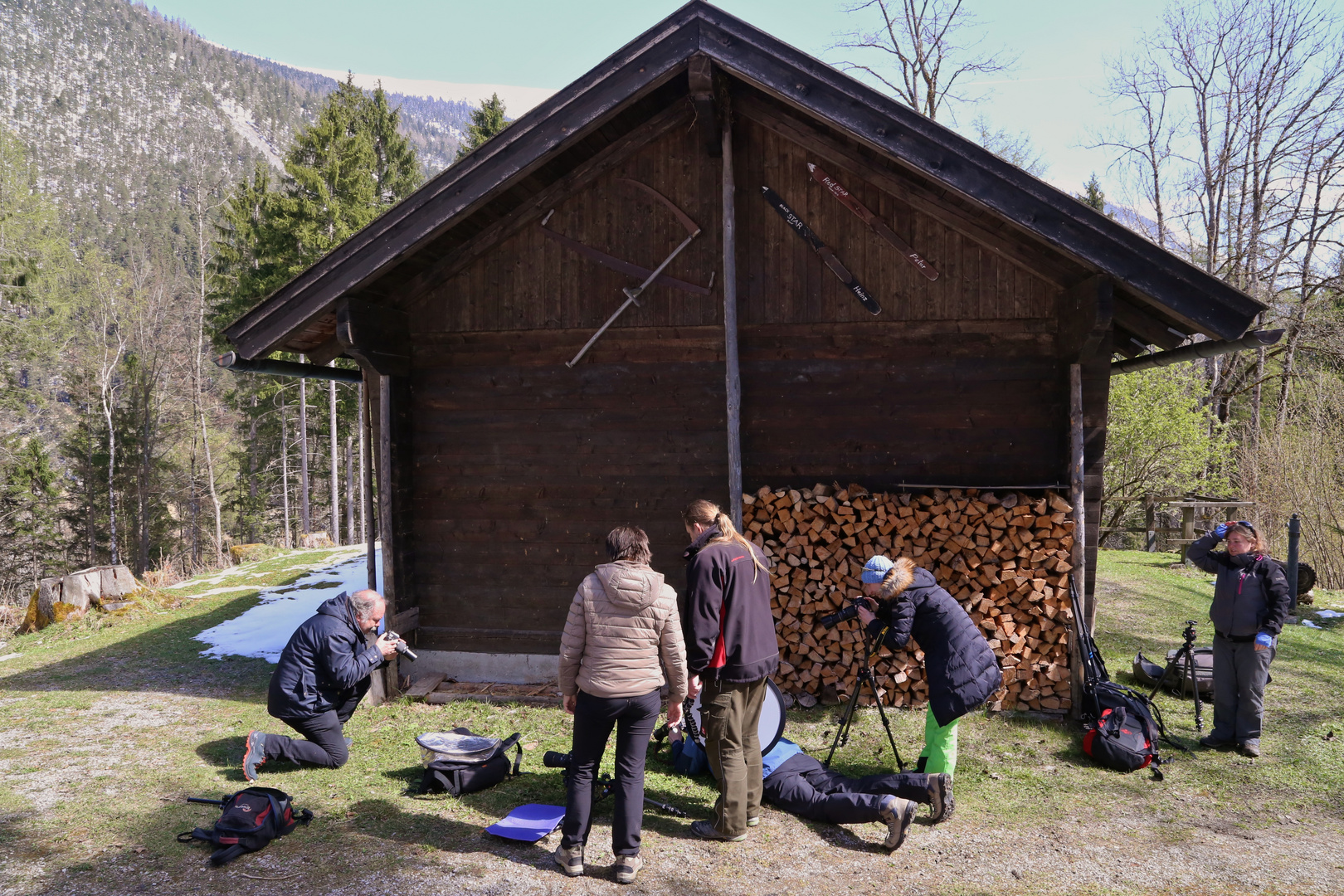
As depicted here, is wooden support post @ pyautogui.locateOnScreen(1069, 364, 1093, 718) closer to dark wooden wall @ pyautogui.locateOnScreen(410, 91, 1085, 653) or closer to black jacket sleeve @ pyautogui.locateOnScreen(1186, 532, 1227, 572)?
Result: dark wooden wall @ pyautogui.locateOnScreen(410, 91, 1085, 653)

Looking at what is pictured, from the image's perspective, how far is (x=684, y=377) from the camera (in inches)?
288

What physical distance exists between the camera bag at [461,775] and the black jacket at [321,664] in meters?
0.93

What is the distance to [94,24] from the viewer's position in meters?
141

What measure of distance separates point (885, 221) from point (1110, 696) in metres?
4.46

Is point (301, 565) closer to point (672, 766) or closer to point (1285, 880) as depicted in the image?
point (672, 766)

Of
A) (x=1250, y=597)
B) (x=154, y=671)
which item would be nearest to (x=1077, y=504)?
(x=1250, y=597)

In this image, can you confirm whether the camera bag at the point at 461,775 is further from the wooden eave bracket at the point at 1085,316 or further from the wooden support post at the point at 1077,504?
the wooden eave bracket at the point at 1085,316

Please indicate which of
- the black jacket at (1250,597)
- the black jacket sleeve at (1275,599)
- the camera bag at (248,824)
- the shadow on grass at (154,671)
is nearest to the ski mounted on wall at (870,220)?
the black jacket at (1250,597)

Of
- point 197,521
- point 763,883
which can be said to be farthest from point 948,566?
point 197,521

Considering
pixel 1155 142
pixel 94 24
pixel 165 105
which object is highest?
pixel 94 24

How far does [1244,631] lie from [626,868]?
5138 millimetres

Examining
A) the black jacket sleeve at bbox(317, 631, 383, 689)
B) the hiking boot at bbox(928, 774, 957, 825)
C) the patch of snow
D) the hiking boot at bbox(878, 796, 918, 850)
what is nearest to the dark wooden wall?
the patch of snow

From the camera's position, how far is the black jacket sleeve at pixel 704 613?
15.0 ft

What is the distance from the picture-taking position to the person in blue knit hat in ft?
16.0
